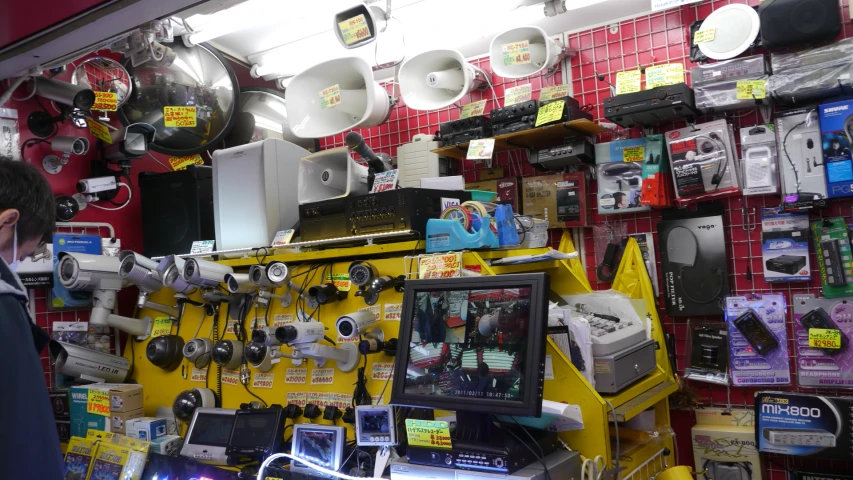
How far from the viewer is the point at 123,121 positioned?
333 cm

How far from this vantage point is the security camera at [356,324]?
229 cm

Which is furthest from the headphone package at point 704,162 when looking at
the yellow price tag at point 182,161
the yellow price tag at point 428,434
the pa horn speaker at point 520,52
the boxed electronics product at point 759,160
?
the yellow price tag at point 182,161

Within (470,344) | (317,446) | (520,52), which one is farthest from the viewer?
(520,52)

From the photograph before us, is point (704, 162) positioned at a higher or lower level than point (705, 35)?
lower

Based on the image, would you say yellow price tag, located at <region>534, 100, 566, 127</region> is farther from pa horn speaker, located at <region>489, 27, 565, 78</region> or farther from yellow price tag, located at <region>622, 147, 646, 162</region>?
yellow price tag, located at <region>622, 147, 646, 162</region>

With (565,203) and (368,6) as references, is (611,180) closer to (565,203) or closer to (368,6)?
(565,203)

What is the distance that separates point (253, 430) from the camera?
8.10 ft

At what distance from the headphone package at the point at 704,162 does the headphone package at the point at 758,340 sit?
0.55 metres

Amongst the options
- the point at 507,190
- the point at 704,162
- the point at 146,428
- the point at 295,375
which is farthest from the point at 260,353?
the point at 704,162

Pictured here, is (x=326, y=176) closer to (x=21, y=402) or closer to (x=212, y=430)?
(x=212, y=430)

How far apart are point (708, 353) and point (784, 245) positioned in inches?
25.3

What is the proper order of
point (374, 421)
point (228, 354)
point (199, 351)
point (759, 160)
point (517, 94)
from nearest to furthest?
point (374, 421)
point (228, 354)
point (199, 351)
point (759, 160)
point (517, 94)

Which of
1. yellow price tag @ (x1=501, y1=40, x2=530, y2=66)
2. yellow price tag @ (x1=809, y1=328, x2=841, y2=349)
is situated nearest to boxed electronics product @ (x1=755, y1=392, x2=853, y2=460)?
yellow price tag @ (x1=809, y1=328, x2=841, y2=349)

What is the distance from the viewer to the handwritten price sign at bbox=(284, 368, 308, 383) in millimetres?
2615
